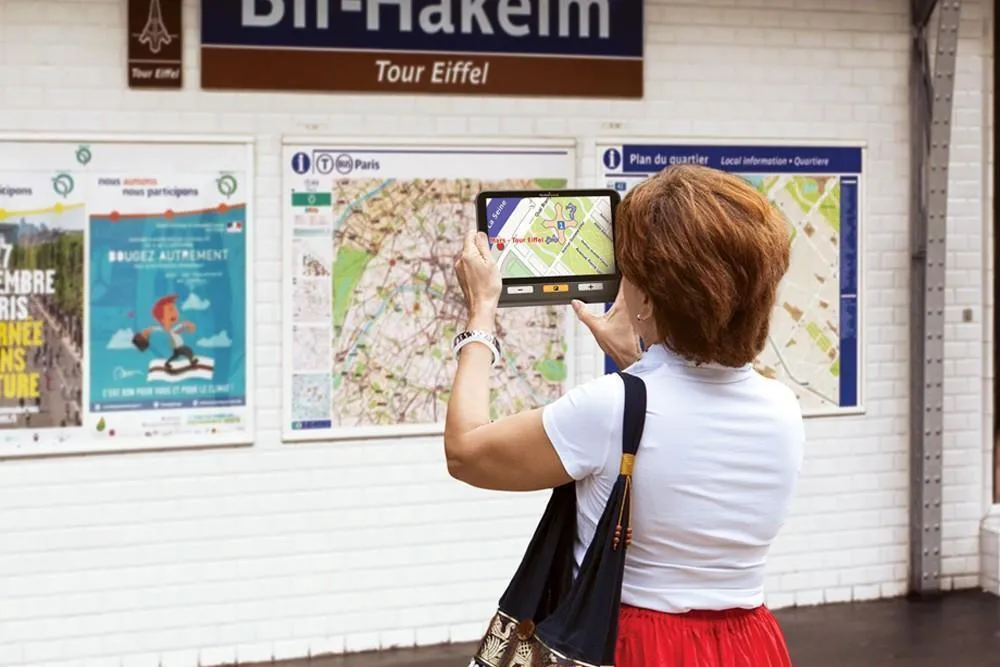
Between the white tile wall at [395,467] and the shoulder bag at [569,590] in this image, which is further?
the white tile wall at [395,467]

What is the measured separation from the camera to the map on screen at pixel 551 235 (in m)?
2.54

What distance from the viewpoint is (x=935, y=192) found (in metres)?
6.95

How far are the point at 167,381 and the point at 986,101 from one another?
4.26 metres

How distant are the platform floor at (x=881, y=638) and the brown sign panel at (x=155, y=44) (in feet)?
8.28

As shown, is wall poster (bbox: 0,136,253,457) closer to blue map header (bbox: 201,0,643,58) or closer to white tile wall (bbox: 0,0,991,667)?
white tile wall (bbox: 0,0,991,667)

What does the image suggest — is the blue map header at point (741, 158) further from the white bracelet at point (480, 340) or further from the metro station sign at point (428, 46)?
the white bracelet at point (480, 340)

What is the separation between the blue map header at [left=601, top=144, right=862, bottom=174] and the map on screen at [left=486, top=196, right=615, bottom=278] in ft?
12.9

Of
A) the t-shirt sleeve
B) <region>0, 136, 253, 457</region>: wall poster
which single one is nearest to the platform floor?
<region>0, 136, 253, 457</region>: wall poster

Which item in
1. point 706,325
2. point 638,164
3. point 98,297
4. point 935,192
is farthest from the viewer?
point 935,192

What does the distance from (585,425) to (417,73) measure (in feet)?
13.8

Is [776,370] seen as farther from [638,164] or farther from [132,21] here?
[132,21]

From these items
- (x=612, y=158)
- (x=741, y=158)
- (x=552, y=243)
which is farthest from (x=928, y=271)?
(x=552, y=243)

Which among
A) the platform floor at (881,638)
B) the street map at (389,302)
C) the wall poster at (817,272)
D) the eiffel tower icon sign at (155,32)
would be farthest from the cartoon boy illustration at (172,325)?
the wall poster at (817,272)

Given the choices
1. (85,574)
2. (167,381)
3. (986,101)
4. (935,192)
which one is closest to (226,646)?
(85,574)
